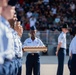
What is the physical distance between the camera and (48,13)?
81.2ft

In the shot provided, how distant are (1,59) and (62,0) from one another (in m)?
22.0

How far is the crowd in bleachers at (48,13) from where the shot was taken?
2317 centimetres

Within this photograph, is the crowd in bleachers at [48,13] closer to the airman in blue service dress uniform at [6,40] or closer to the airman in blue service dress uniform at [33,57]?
the airman in blue service dress uniform at [33,57]

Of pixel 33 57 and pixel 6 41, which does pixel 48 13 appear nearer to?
pixel 33 57

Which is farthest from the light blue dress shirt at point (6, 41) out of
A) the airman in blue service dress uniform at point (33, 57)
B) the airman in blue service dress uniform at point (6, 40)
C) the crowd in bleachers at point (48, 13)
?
the crowd in bleachers at point (48, 13)

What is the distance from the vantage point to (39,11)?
80.8 feet

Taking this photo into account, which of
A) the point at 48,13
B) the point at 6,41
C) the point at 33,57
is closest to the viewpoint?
the point at 6,41

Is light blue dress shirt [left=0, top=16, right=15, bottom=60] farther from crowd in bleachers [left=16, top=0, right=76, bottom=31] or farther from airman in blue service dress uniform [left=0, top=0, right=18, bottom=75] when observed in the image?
crowd in bleachers [left=16, top=0, right=76, bottom=31]

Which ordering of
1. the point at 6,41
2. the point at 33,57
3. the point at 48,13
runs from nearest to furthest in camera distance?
1. the point at 6,41
2. the point at 33,57
3. the point at 48,13

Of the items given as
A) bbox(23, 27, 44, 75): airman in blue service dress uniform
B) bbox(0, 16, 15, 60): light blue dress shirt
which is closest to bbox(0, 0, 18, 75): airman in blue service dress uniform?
bbox(0, 16, 15, 60): light blue dress shirt

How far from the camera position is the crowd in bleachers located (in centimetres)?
2317

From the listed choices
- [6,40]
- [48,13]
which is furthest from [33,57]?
[48,13]

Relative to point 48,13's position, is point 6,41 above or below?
above

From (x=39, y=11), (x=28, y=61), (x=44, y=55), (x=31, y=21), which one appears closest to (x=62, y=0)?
(x=39, y=11)
